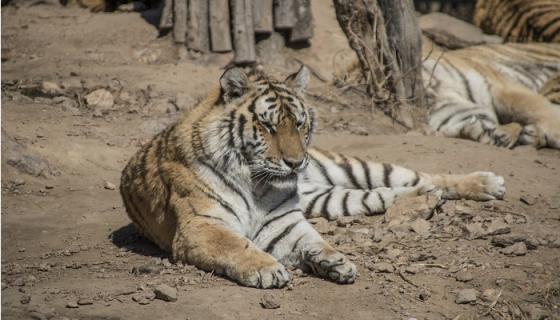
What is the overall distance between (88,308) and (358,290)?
114 cm

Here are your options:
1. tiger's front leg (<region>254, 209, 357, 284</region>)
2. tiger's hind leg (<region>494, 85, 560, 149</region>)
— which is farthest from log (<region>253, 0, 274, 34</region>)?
tiger's front leg (<region>254, 209, 357, 284</region>)

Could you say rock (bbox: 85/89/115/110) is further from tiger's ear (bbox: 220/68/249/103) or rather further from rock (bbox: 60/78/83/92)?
tiger's ear (bbox: 220/68/249/103)

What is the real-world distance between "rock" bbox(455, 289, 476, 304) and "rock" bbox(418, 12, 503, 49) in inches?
233

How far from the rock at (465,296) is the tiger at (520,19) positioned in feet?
19.8

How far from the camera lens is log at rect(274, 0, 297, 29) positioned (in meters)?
7.25

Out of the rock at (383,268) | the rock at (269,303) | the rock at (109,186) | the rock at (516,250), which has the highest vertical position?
the rock at (269,303)

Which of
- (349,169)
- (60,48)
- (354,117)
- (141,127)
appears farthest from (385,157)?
(60,48)

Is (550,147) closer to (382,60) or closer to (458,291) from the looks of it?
(382,60)

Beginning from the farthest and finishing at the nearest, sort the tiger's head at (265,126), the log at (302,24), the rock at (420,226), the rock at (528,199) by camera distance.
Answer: the log at (302,24)
the rock at (528,199)
the rock at (420,226)
the tiger's head at (265,126)

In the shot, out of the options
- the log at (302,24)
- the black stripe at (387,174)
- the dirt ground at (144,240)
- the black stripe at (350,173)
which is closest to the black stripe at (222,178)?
the dirt ground at (144,240)

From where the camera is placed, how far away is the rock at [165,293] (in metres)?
3.43

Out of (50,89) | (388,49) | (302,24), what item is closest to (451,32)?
(302,24)

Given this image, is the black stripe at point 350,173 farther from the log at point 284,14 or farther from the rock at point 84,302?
the log at point 284,14

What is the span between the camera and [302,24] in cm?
748
